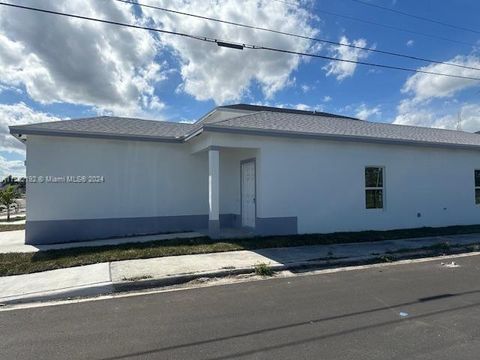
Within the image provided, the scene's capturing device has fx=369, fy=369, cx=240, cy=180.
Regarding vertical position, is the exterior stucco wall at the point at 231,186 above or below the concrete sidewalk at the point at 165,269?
above

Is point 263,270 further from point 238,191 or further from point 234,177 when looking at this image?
point 234,177

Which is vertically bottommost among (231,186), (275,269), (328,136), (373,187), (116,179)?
(275,269)

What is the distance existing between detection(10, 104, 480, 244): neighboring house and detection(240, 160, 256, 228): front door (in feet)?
0.12

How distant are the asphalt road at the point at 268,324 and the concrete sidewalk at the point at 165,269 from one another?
2.22 ft

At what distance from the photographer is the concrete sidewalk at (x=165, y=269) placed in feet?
21.9

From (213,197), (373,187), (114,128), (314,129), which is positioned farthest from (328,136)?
(114,128)

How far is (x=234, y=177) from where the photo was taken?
14.2 metres

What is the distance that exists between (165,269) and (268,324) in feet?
11.7

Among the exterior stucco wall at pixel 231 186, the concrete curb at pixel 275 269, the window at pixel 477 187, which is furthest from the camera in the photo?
the window at pixel 477 187

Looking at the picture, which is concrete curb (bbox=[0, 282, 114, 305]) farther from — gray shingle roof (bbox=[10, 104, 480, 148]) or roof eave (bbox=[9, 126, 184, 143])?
roof eave (bbox=[9, 126, 184, 143])

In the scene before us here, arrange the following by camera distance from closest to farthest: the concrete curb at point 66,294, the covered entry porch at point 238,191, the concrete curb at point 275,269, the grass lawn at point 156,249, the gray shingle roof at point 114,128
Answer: the concrete curb at point 66,294 → the concrete curb at point 275,269 → the grass lawn at point 156,249 → the gray shingle roof at point 114,128 → the covered entry porch at point 238,191

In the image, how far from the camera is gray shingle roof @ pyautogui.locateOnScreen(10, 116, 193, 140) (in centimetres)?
1128

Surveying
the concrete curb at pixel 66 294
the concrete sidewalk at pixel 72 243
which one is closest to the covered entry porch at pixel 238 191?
the concrete sidewalk at pixel 72 243

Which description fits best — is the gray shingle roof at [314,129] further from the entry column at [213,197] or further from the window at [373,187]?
the window at [373,187]
